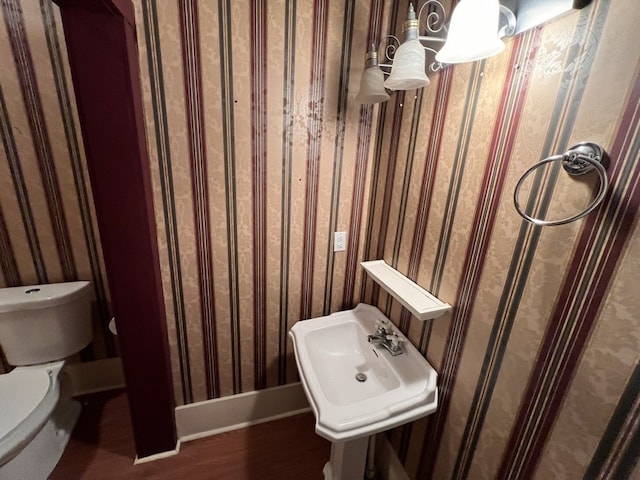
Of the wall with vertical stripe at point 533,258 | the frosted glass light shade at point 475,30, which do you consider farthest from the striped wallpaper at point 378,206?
the frosted glass light shade at point 475,30

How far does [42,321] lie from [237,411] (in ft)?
3.56

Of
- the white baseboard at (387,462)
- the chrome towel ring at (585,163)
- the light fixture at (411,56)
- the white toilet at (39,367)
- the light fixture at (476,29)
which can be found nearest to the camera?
the chrome towel ring at (585,163)

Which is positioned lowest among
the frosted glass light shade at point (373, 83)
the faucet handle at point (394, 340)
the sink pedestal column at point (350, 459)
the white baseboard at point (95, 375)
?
the white baseboard at point (95, 375)

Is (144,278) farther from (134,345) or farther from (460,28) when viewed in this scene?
(460,28)

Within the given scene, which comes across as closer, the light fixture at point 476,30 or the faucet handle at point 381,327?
the light fixture at point 476,30

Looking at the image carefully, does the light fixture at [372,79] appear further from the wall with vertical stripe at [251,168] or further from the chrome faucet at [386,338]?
the chrome faucet at [386,338]

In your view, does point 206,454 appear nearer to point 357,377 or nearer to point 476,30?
point 357,377

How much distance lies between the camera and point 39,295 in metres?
1.35

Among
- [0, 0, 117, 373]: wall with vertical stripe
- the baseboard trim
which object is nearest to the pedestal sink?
the baseboard trim

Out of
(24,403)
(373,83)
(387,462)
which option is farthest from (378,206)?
(24,403)

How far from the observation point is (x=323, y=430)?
80 centimetres

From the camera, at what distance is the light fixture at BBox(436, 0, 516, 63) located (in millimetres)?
629

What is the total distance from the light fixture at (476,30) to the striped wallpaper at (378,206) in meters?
0.09

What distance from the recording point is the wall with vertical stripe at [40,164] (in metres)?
1.22
